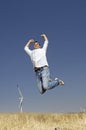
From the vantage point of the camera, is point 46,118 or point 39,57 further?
point 46,118

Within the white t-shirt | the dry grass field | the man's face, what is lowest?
the dry grass field

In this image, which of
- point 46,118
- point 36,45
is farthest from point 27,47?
point 46,118

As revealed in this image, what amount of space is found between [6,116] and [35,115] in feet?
8.71

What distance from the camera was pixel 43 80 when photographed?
50.8ft

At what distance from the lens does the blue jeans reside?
15438 mm

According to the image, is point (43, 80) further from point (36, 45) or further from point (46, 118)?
point (46, 118)

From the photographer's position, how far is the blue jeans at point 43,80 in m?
15.4

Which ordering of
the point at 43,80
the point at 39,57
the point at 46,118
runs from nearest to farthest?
the point at 39,57
the point at 43,80
the point at 46,118

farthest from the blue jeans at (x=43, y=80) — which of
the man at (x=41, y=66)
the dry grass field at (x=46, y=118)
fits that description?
the dry grass field at (x=46, y=118)

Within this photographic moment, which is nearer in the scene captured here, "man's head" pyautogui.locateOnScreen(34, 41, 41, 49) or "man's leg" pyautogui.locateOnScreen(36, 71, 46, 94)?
"man's head" pyautogui.locateOnScreen(34, 41, 41, 49)

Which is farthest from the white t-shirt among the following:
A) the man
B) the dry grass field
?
the dry grass field

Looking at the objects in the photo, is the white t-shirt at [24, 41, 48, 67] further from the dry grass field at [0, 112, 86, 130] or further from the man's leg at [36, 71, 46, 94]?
the dry grass field at [0, 112, 86, 130]

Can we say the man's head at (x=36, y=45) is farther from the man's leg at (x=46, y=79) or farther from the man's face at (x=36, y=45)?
the man's leg at (x=46, y=79)

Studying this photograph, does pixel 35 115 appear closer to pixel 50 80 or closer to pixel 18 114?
pixel 18 114
